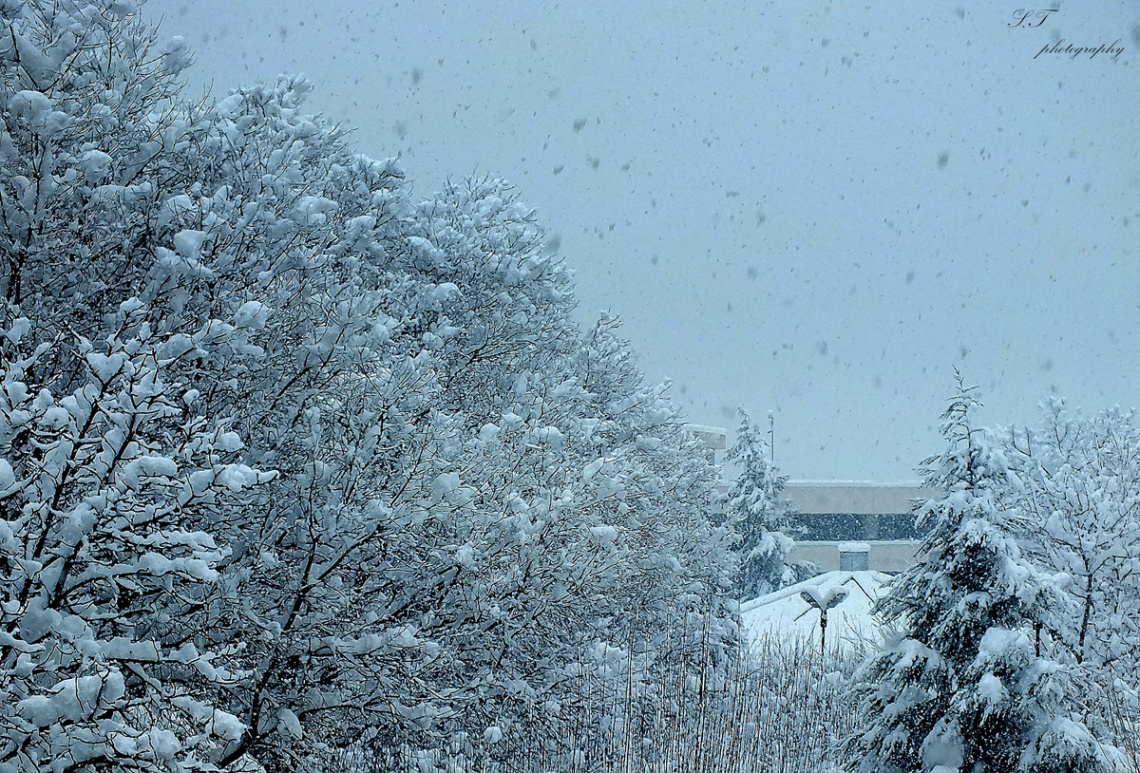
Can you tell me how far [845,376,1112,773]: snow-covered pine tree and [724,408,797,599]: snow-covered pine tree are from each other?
3426 centimetres

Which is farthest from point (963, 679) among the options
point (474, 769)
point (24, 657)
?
point (24, 657)

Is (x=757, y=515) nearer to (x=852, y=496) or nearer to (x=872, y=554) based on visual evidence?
(x=872, y=554)

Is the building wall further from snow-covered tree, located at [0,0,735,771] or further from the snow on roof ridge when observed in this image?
snow-covered tree, located at [0,0,735,771]

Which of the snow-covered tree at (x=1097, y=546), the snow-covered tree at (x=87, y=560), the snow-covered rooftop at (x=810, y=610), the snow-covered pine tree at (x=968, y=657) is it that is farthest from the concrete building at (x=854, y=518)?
the snow-covered tree at (x=87, y=560)

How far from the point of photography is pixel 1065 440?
30172mm

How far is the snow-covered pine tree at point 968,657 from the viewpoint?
27.2 ft

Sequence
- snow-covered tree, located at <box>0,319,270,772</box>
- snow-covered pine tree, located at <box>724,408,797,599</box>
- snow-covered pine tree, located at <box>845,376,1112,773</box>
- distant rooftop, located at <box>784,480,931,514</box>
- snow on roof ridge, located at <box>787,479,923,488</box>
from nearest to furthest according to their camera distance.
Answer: snow-covered tree, located at <box>0,319,270,772</box>, snow-covered pine tree, located at <box>845,376,1112,773</box>, snow-covered pine tree, located at <box>724,408,797,599</box>, distant rooftop, located at <box>784,480,931,514</box>, snow on roof ridge, located at <box>787,479,923,488</box>

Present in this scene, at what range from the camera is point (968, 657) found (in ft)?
29.3

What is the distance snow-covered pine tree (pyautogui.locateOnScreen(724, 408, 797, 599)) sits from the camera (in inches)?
1747

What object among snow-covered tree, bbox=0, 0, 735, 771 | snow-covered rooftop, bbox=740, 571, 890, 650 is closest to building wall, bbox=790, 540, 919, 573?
snow-covered rooftop, bbox=740, 571, 890, 650

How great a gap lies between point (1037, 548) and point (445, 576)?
42.8 ft

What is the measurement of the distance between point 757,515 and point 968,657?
121 feet

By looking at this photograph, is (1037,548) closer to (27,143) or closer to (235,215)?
(235,215)

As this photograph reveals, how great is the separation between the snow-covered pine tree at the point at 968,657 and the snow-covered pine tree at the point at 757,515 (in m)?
34.3
